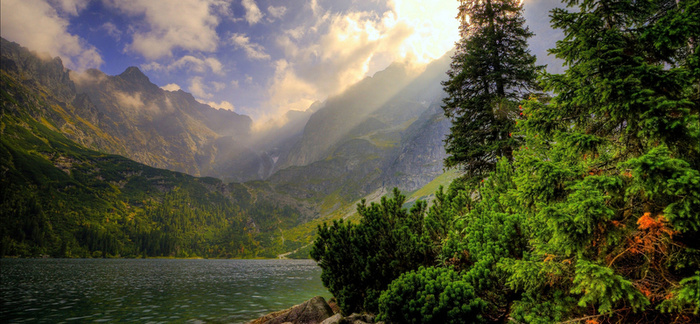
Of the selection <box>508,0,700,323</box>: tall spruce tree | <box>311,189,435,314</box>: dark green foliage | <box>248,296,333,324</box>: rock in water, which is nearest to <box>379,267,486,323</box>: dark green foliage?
<box>508,0,700,323</box>: tall spruce tree

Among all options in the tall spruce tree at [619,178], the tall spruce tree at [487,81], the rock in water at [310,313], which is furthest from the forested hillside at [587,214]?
the tall spruce tree at [487,81]

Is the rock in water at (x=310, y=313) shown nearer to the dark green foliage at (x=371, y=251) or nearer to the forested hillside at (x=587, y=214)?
the dark green foliage at (x=371, y=251)

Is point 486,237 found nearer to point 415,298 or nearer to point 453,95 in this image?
point 415,298

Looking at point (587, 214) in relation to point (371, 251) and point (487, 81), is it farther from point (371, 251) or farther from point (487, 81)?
point (487, 81)

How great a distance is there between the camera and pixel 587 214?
17.9 ft

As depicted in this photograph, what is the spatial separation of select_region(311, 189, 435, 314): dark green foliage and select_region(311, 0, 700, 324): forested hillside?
0.22 ft

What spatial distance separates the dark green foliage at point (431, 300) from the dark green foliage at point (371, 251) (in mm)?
1836

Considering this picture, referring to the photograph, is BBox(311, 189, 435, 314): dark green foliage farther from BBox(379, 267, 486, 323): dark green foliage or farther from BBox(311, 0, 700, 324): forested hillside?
BBox(379, 267, 486, 323): dark green foliage

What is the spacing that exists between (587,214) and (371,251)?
745cm

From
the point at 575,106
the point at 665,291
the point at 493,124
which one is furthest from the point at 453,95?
the point at 665,291

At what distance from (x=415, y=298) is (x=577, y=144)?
5424mm

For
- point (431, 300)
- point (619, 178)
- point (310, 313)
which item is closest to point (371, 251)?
point (431, 300)

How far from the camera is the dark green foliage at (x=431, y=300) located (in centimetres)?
747

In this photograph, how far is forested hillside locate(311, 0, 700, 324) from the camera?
5.03m
